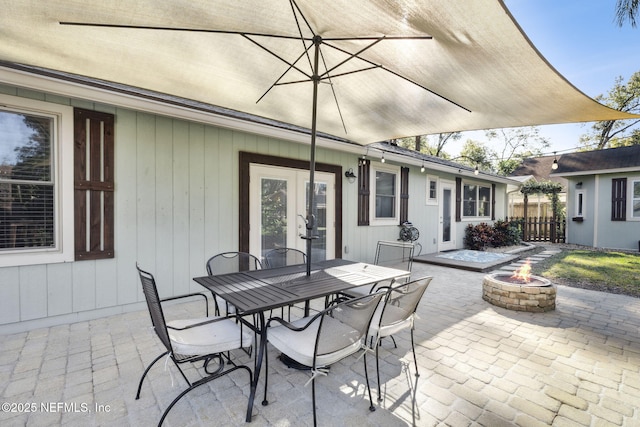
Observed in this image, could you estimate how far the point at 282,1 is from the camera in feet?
6.13

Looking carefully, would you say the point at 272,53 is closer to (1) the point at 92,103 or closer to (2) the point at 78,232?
(1) the point at 92,103

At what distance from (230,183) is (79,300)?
2.39m

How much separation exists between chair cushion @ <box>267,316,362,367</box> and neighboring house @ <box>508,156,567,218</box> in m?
16.8

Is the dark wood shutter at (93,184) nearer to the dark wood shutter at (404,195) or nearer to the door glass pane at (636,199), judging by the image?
the dark wood shutter at (404,195)

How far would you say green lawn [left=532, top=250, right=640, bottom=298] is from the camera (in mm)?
5180

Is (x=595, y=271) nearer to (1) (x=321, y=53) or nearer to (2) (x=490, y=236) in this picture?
(2) (x=490, y=236)

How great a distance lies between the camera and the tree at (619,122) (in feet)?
55.2

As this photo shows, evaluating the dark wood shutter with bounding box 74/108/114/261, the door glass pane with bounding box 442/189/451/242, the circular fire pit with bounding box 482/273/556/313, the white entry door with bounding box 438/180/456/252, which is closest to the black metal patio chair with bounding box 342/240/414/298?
the circular fire pit with bounding box 482/273/556/313

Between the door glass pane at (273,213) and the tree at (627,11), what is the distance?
6.68m

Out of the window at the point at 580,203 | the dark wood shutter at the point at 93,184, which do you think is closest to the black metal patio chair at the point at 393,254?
the dark wood shutter at the point at 93,184

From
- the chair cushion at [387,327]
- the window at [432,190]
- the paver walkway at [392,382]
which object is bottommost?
the paver walkway at [392,382]

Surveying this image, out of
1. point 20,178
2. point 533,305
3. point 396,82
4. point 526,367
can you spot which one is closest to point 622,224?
point 533,305

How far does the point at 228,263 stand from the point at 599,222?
13.7 meters

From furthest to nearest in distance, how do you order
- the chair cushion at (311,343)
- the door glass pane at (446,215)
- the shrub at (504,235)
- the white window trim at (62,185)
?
the shrub at (504,235), the door glass pane at (446,215), the white window trim at (62,185), the chair cushion at (311,343)
